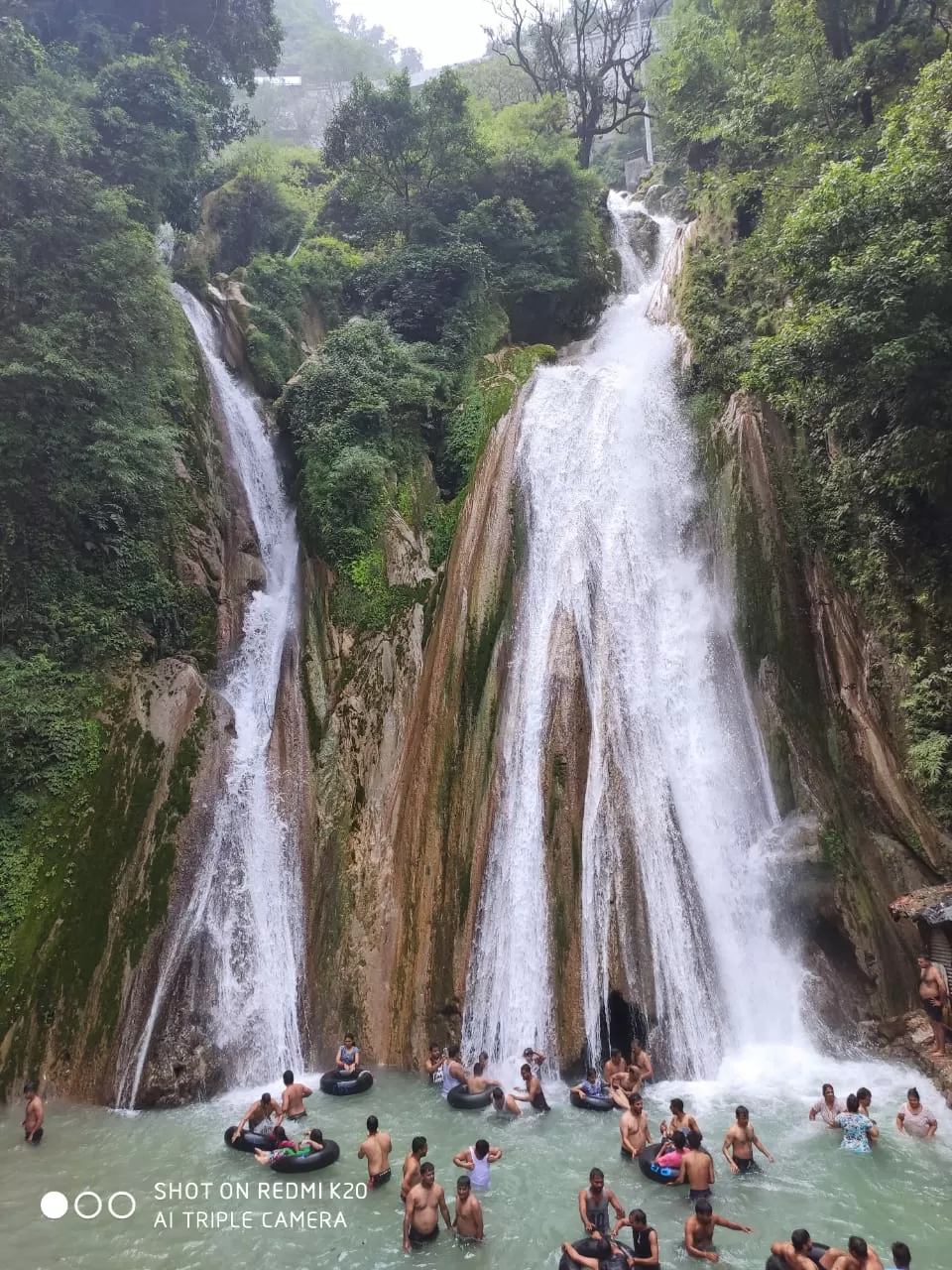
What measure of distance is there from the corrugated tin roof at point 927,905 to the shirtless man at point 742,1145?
12.8 ft

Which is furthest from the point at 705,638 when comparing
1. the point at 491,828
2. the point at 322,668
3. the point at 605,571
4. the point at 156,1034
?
the point at 156,1034

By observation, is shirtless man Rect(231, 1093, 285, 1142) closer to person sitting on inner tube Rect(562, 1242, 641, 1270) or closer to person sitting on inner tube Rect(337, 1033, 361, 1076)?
person sitting on inner tube Rect(337, 1033, 361, 1076)

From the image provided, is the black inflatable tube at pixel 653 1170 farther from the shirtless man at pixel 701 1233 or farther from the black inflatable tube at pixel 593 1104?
the black inflatable tube at pixel 593 1104

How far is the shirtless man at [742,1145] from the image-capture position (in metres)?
7.52

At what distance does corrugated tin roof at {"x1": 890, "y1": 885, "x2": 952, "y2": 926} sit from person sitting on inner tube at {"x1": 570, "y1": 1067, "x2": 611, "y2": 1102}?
4667 millimetres

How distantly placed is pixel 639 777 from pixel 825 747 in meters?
3.19

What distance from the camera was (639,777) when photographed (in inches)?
471

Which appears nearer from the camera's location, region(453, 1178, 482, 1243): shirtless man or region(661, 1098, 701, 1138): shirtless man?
region(453, 1178, 482, 1243): shirtless man

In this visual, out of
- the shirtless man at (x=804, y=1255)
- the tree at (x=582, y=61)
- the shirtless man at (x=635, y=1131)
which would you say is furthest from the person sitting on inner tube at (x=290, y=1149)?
the tree at (x=582, y=61)

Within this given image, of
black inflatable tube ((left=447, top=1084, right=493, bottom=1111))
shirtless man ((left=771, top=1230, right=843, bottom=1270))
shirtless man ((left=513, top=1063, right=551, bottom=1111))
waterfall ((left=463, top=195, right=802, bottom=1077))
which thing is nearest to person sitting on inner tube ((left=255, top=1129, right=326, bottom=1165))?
black inflatable tube ((left=447, top=1084, right=493, bottom=1111))

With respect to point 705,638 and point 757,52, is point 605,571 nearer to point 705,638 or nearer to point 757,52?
point 705,638

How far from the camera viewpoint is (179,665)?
45.6ft

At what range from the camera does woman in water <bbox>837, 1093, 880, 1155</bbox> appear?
7.84 meters

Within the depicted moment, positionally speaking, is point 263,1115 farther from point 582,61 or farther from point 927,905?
point 582,61
